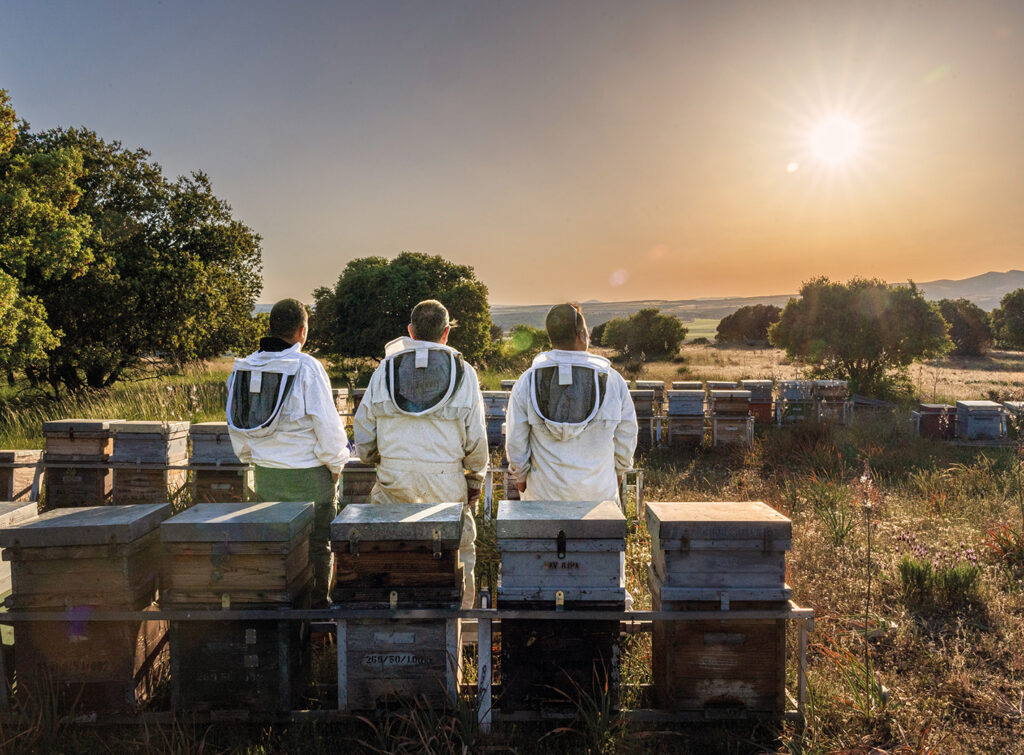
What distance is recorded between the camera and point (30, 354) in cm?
1095

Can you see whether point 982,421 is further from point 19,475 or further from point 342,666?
point 19,475

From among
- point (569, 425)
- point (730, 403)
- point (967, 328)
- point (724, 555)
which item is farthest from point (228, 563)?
point (967, 328)

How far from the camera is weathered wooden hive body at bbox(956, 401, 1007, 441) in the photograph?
10.4 m

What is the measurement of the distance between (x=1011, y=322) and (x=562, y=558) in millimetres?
47789

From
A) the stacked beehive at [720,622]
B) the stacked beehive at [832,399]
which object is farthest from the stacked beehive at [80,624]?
the stacked beehive at [832,399]

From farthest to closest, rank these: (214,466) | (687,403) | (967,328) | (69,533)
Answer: (967,328) → (687,403) → (214,466) → (69,533)

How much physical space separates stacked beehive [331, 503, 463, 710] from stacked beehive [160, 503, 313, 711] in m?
0.27

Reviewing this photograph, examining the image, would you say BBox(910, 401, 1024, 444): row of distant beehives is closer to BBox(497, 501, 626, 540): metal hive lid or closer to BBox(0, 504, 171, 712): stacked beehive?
BBox(497, 501, 626, 540): metal hive lid

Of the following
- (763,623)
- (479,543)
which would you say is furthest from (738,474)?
(763,623)

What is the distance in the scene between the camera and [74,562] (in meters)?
2.76

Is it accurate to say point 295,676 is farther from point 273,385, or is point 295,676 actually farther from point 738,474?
point 738,474

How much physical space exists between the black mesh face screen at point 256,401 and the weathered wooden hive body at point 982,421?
37.2 feet

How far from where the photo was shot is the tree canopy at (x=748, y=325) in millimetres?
50175

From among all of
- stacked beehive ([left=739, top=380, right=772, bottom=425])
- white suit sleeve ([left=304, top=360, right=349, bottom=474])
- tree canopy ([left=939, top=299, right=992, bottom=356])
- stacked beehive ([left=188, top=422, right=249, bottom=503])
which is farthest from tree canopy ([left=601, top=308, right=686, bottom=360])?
white suit sleeve ([left=304, top=360, right=349, bottom=474])
